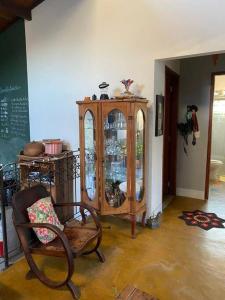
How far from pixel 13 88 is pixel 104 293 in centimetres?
374

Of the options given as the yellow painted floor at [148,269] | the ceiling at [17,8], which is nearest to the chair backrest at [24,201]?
the yellow painted floor at [148,269]

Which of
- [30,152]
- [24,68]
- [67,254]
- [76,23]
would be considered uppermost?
[76,23]

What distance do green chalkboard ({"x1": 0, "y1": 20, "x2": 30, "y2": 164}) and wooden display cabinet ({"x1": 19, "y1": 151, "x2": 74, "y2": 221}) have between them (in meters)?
0.83

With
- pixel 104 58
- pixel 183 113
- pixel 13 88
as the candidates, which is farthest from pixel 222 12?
pixel 13 88

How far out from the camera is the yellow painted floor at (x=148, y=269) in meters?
2.05

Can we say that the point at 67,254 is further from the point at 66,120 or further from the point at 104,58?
the point at 104,58

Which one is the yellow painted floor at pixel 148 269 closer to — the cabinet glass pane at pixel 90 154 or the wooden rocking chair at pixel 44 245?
the wooden rocking chair at pixel 44 245

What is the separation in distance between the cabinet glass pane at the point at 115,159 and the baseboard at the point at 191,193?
179 centimetres

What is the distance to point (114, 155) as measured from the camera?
3016 millimetres

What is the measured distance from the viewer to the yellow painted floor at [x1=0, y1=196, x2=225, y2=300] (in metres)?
2.05

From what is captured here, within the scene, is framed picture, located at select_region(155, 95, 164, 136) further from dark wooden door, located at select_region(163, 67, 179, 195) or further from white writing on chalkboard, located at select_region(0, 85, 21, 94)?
white writing on chalkboard, located at select_region(0, 85, 21, 94)

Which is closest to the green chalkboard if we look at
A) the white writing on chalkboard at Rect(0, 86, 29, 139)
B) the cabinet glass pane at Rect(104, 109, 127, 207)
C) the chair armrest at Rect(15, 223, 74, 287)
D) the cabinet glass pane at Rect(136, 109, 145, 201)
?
the white writing on chalkboard at Rect(0, 86, 29, 139)

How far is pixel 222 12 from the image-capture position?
2557 mm

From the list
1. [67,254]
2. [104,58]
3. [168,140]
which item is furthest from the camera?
[168,140]
